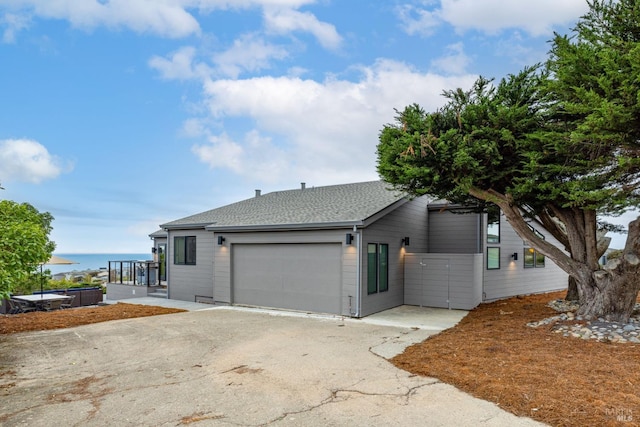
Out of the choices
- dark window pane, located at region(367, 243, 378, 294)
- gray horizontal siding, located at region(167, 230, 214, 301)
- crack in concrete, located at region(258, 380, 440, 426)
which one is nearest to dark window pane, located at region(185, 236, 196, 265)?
gray horizontal siding, located at region(167, 230, 214, 301)

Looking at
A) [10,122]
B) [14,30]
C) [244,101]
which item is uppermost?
[14,30]

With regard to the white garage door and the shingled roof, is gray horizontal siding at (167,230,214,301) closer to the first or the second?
the shingled roof

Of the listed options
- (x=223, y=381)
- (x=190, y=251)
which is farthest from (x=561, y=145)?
(x=190, y=251)

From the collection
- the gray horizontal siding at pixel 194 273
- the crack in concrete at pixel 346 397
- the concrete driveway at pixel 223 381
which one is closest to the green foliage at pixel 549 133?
the concrete driveway at pixel 223 381

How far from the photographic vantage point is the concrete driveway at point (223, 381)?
3.77m

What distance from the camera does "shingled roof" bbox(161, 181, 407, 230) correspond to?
402 inches

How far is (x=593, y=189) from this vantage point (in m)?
7.46

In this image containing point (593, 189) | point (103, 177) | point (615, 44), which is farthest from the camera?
point (103, 177)

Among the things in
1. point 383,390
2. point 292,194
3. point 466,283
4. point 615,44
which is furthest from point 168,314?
point 615,44

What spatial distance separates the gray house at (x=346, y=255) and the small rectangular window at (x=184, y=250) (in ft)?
0.12

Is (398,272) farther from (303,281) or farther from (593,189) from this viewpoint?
(593,189)

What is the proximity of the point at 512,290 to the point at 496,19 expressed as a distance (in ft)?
28.7

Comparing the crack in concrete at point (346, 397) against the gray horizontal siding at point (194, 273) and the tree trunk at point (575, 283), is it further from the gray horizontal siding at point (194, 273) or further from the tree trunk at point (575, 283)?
the gray horizontal siding at point (194, 273)

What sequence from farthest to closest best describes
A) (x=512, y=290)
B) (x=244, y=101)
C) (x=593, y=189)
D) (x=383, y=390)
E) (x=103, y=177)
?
(x=103, y=177) < (x=244, y=101) < (x=512, y=290) < (x=593, y=189) < (x=383, y=390)
